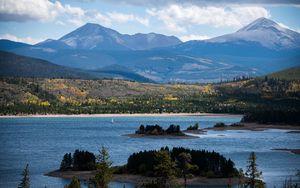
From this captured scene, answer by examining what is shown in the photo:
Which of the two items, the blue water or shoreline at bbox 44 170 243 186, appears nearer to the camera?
shoreline at bbox 44 170 243 186

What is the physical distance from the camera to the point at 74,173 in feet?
383

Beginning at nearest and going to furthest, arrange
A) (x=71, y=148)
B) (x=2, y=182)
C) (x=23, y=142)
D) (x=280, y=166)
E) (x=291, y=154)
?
1. (x=2, y=182)
2. (x=280, y=166)
3. (x=291, y=154)
4. (x=71, y=148)
5. (x=23, y=142)

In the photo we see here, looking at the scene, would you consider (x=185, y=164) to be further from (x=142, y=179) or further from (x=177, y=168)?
(x=142, y=179)

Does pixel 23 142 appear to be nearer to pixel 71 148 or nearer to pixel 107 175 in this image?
pixel 71 148

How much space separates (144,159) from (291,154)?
47.2 m

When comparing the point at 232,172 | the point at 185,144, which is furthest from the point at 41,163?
the point at 185,144

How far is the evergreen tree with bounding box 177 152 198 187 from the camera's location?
357 feet

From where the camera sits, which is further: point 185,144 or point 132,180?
point 185,144

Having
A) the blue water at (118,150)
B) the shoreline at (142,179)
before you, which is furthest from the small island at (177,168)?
the blue water at (118,150)

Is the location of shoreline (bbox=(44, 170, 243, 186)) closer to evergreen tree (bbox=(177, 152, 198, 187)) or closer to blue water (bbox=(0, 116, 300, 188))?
evergreen tree (bbox=(177, 152, 198, 187))

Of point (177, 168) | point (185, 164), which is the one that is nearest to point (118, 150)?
point (185, 164)

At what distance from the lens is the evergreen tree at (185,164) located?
109m

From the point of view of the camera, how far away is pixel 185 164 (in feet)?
364

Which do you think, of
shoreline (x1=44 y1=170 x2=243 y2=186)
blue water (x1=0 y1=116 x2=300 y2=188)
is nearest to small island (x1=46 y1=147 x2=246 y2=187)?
shoreline (x1=44 y1=170 x2=243 y2=186)
